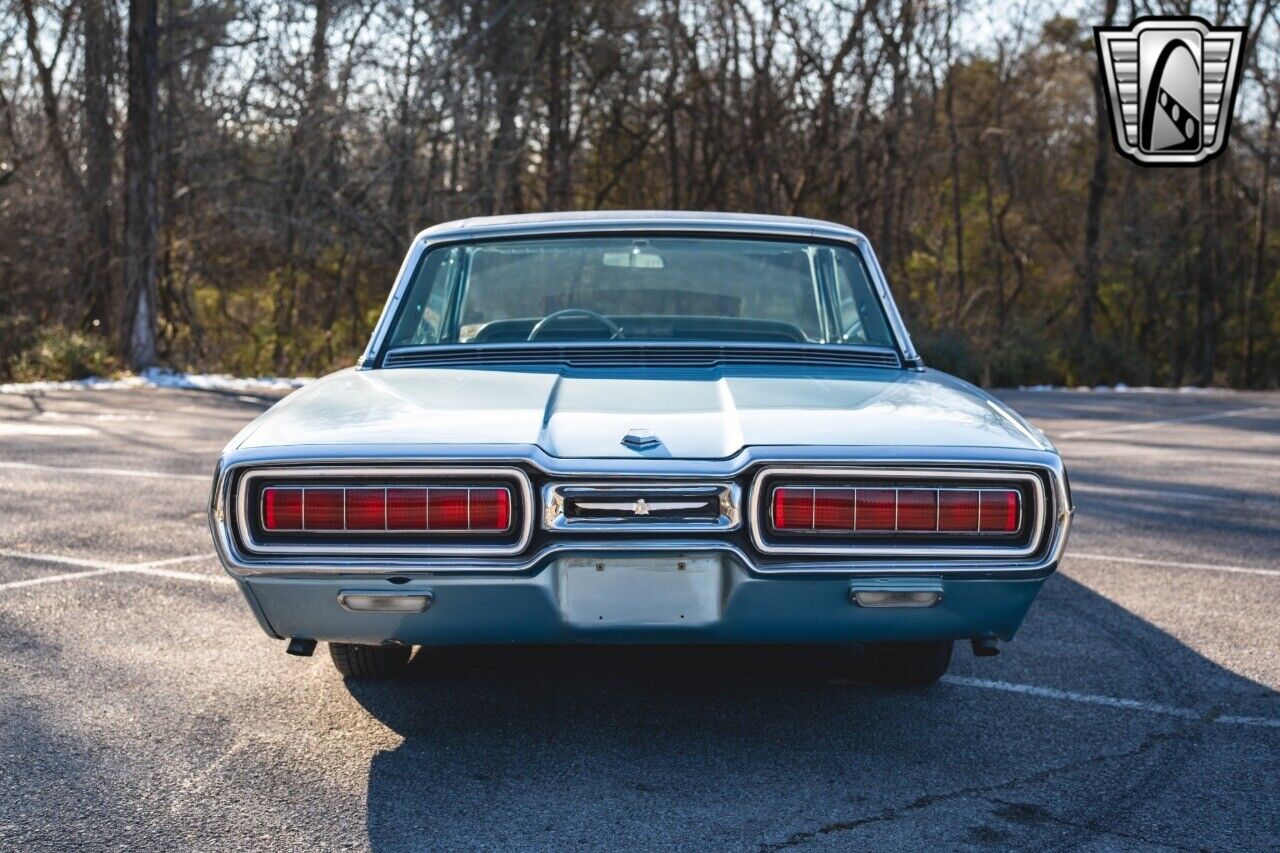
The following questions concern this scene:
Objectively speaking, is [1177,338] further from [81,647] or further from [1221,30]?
[81,647]

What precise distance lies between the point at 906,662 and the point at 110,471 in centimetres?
603

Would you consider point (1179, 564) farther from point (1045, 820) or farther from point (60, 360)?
point (60, 360)

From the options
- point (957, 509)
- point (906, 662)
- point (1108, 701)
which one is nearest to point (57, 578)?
point (906, 662)

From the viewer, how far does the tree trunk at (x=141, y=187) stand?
16.9 m

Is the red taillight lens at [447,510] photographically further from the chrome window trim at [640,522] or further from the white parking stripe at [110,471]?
the white parking stripe at [110,471]

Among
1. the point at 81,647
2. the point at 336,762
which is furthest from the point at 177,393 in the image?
the point at 336,762

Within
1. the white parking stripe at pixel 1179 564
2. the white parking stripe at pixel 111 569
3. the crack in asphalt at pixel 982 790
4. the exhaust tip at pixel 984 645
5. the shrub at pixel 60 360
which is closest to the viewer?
the crack in asphalt at pixel 982 790

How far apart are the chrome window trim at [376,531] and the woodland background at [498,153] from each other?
581 inches

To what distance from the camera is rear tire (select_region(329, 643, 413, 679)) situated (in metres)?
3.77

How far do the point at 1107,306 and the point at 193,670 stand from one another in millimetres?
36929

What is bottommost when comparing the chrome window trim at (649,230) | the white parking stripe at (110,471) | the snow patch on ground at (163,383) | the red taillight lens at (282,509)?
the snow patch on ground at (163,383)

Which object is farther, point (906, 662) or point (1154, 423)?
point (1154, 423)

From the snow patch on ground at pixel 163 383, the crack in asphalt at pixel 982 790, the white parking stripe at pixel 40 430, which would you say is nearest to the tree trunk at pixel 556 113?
the snow patch on ground at pixel 163 383

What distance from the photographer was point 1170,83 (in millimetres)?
20172
